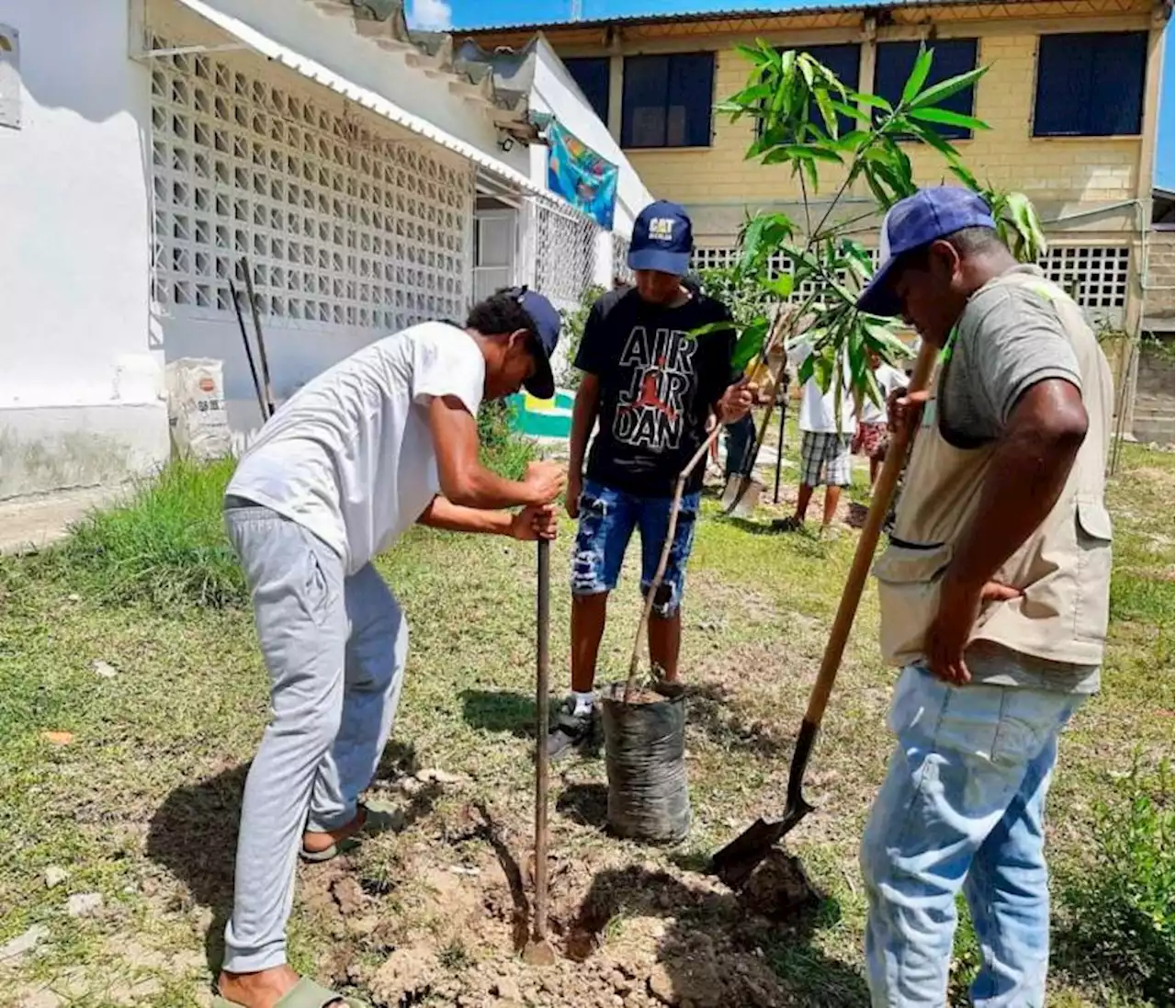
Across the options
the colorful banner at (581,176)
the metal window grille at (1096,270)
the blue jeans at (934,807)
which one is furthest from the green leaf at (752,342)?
the metal window grille at (1096,270)

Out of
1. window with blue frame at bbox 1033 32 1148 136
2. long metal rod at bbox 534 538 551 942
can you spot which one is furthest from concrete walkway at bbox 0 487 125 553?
window with blue frame at bbox 1033 32 1148 136

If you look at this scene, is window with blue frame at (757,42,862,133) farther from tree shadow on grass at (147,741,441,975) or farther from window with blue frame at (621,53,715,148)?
tree shadow on grass at (147,741,441,975)

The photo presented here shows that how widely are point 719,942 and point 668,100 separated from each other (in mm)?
17940

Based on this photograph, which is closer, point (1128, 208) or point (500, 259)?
point (500, 259)

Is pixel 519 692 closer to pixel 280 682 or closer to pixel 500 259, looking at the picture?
pixel 280 682

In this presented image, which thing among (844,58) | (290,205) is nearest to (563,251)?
(290,205)

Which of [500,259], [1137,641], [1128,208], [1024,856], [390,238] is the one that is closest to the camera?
[1024,856]

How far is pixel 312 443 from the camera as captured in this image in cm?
229

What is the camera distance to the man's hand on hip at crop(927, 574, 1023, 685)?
5.58 ft

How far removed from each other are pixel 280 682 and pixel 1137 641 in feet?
15.9

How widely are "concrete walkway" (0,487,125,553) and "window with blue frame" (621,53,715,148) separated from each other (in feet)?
49.3

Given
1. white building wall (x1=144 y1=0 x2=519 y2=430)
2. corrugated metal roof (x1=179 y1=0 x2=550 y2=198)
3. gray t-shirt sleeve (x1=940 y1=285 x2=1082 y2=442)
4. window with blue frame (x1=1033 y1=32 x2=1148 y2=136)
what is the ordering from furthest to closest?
window with blue frame (x1=1033 y1=32 x2=1148 y2=136) → white building wall (x1=144 y1=0 x2=519 y2=430) → corrugated metal roof (x1=179 y1=0 x2=550 y2=198) → gray t-shirt sleeve (x1=940 y1=285 x2=1082 y2=442)

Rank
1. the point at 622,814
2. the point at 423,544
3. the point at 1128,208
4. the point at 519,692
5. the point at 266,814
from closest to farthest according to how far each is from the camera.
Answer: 1. the point at 266,814
2. the point at 622,814
3. the point at 519,692
4. the point at 423,544
5. the point at 1128,208

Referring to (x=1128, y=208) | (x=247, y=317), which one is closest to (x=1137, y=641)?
(x=247, y=317)
